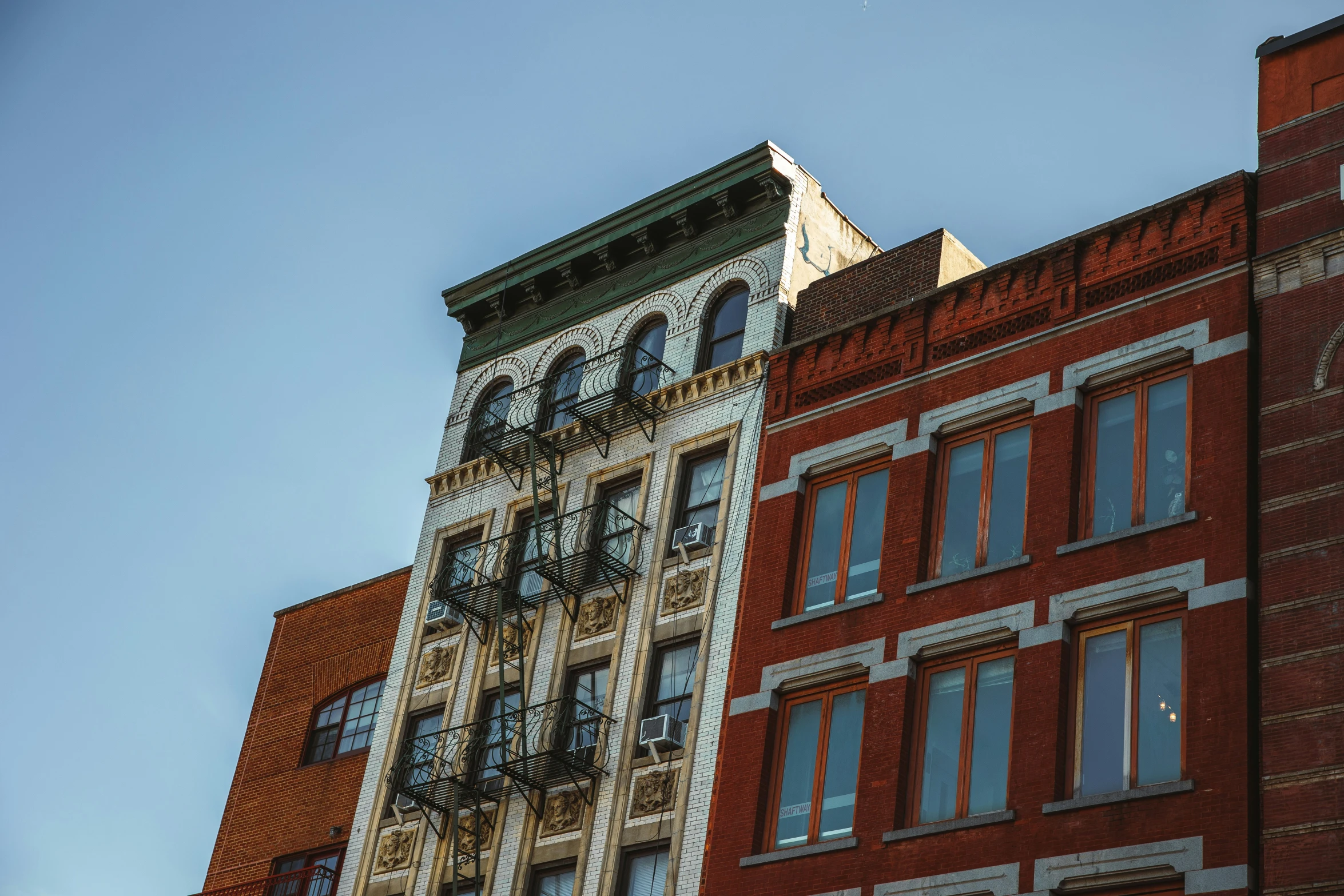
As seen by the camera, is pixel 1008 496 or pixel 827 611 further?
pixel 827 611

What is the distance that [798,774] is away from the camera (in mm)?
25312

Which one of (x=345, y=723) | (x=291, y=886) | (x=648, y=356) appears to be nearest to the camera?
(x=648, y=356)

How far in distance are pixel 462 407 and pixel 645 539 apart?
7564mm

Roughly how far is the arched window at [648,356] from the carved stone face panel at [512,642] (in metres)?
4.68

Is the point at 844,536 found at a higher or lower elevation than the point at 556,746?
higher

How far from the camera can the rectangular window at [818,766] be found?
2447 centimetres

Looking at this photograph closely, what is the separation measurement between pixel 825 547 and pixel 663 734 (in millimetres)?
3786

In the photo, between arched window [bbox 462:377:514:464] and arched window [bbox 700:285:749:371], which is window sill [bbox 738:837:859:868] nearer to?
arched window [bbox 700:285:749:371]

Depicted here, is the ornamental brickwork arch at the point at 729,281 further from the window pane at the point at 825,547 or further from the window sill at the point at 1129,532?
the window sill at the point at 1129,532

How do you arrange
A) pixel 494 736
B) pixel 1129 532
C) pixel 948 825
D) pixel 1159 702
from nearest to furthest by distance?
pixel 1159 702 < pixel 948 825 < pixel 1129 532 < pixel 494 736

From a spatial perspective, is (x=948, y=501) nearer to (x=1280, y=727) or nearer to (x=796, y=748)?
(x=796, y=748)

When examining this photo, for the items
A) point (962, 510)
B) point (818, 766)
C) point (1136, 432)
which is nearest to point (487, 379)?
point (962, 510)

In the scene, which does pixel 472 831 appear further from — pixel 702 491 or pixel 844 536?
pixel 844 536

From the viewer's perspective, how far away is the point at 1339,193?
23.3 metres
